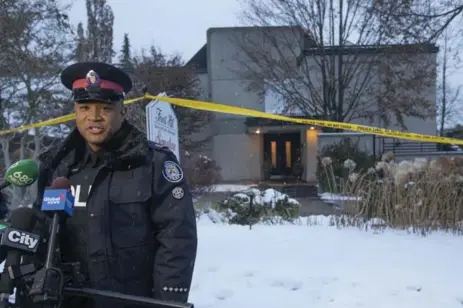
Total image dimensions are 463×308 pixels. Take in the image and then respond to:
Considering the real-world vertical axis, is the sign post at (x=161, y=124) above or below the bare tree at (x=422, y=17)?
below

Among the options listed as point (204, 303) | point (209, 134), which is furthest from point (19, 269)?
point (209, 134)

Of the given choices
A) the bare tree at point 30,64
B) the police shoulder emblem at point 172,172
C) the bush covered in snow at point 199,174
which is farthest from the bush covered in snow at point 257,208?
the police shoulder emblem at point 172,172

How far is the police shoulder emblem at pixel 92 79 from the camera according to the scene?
199cm

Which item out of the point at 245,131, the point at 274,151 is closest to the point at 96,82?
the point at 245,131

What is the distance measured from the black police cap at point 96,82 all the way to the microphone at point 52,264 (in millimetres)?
441

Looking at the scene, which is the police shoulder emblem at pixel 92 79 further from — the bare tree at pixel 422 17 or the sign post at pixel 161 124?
the bare tree at pixel 422 17

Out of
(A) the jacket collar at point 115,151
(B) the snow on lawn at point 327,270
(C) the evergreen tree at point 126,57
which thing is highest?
(C) the evergreen tree at point 126,57

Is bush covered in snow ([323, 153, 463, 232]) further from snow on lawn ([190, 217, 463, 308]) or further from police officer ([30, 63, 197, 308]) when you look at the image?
police officer ([30, 63, 197, 308])

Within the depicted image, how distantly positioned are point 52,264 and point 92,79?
75 cm

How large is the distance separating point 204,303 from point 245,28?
61.8ft

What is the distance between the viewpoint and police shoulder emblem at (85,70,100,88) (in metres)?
1.99

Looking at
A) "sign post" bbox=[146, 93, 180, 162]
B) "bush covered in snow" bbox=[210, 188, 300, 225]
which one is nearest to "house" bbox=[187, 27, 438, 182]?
"bush covered in snow" bbox=[210, 188, 300, 225]

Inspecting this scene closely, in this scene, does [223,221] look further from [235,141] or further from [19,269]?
[235,141]

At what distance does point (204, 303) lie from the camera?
4.32 metres
